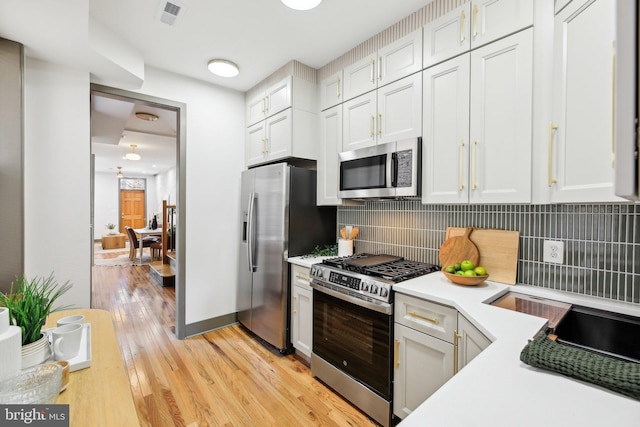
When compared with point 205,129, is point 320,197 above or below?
below

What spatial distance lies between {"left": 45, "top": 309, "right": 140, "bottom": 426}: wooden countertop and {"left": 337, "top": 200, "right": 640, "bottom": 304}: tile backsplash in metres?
1.97

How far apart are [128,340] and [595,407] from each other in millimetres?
3537

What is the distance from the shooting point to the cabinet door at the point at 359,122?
7.49ft

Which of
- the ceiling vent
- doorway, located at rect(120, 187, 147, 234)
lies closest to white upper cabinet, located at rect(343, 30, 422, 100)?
the ceiling vent

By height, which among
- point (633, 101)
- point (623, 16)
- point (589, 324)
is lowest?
point (589, 324)

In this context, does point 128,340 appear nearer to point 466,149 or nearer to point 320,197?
point 320,197

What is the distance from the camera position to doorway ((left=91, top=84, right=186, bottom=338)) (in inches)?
118

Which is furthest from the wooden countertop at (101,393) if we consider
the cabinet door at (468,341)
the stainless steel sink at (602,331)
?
the stainless steel sink at (602,331)

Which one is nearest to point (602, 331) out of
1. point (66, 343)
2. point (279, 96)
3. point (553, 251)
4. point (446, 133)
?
point (553, 251)

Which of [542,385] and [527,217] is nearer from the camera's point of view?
[542,385]

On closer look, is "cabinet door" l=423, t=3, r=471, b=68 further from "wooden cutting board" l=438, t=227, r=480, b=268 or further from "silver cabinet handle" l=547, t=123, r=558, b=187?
"wooden cutting board" l=438, t=227, r=480, b=268

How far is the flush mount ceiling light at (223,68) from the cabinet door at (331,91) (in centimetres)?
85

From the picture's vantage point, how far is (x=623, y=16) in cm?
43

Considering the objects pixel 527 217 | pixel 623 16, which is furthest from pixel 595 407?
pixel 527 217
